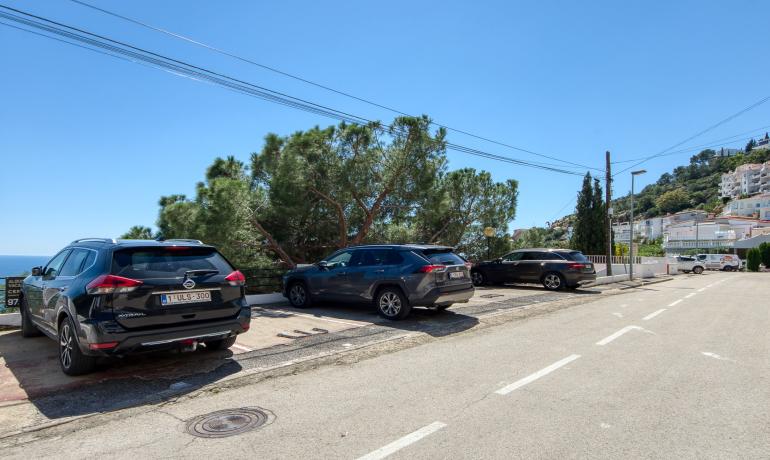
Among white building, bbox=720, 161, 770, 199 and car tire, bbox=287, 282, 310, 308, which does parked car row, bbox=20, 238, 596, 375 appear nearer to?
car tire, bbox=287, 282, 310, 308

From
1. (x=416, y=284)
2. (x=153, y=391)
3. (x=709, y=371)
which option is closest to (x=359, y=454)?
(x=153, y=391)

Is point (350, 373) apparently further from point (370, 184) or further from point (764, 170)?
point (764, 170)

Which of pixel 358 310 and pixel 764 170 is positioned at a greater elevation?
pixel 764 170

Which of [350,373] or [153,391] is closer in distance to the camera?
[153,391]

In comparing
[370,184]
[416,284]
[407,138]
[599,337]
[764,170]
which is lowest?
[599,337]

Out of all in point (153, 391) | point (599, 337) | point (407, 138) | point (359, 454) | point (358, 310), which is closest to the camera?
point (359, 454)

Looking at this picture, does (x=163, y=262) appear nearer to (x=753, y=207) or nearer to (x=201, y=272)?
(x=201, y=272)

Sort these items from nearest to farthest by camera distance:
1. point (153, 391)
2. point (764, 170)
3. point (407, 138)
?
point (153, 391), point (407, 138), point (764, 170)

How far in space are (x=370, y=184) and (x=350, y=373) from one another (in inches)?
401

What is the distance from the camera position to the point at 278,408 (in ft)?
14.6

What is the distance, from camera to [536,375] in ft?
17.9

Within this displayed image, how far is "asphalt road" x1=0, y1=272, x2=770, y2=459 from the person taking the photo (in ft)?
11.5

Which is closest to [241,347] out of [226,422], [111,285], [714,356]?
[111,285]

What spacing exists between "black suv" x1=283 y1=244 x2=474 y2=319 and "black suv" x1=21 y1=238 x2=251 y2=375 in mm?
3830
